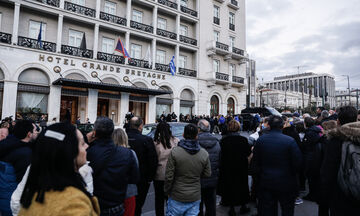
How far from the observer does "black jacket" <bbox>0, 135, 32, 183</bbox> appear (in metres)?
2.80

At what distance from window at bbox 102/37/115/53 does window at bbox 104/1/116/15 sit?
2.72 metres

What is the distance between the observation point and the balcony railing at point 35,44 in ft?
52.2

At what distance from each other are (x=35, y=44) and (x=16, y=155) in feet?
56.2

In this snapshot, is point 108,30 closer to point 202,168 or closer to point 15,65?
point 15,65

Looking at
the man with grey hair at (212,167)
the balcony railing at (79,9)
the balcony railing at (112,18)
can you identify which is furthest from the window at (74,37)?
the man with grey hair at (212,167)

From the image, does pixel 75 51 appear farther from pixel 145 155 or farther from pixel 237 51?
pixel 237 51

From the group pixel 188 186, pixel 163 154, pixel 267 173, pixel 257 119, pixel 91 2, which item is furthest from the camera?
pixel 91 2

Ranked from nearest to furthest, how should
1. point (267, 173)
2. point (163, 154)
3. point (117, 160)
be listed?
point (117, 160)
point (267, 173)
point (163, 154)

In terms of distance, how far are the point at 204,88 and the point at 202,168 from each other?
23006mm

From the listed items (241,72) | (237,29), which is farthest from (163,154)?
(237,29)

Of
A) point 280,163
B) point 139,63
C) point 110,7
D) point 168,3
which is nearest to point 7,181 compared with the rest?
point 280,163

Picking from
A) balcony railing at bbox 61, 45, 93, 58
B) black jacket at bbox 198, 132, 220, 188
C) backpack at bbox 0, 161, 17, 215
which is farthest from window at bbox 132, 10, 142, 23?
backpack at bbox 0, 161, 17, 215

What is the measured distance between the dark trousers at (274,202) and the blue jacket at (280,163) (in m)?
0.11

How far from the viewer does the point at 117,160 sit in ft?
8.61
